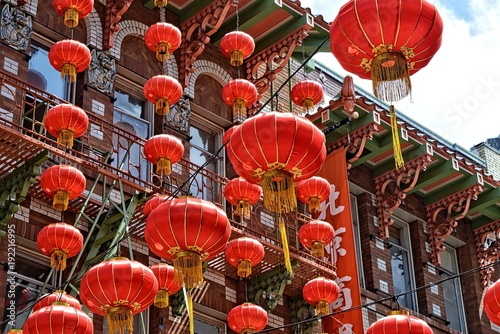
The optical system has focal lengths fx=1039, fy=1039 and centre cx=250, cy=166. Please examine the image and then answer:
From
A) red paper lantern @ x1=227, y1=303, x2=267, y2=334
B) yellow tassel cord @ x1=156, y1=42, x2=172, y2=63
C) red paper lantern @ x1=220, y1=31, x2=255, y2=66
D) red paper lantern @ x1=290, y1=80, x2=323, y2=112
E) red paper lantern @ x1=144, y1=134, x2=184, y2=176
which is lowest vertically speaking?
red paper lantern @ x1=227, y1=303, x2=267, y2=334

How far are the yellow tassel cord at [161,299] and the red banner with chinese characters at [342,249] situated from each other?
495 cm

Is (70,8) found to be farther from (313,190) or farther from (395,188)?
(395,188)

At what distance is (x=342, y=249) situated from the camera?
19859 millimetres

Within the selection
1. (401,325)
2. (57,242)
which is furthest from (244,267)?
(401,325)

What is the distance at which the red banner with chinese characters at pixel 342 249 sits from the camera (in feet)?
63.4

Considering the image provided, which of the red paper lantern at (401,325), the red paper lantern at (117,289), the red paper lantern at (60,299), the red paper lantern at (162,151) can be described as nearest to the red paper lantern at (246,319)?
the red paper lantern at (162,151)

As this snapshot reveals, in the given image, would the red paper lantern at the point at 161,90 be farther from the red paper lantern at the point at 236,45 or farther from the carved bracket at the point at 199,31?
the carved bracket at the point at 199,31

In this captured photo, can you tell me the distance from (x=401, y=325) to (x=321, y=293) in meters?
3.98

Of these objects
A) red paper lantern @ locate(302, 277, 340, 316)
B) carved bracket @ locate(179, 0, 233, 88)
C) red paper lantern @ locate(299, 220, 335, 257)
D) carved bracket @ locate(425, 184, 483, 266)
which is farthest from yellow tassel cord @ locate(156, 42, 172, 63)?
carved bracket @ locate(425, 184, 483, 266)

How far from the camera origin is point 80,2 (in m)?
16.4

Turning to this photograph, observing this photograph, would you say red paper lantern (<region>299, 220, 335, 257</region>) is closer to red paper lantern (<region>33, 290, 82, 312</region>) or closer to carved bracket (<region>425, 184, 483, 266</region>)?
red paper lantern (<region>33, 290, 82, 312</region>)

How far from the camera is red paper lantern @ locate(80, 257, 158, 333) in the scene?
12.7m

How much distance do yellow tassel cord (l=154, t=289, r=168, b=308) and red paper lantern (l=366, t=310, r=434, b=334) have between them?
3.14 m

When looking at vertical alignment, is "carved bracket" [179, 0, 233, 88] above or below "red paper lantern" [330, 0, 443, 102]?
above
